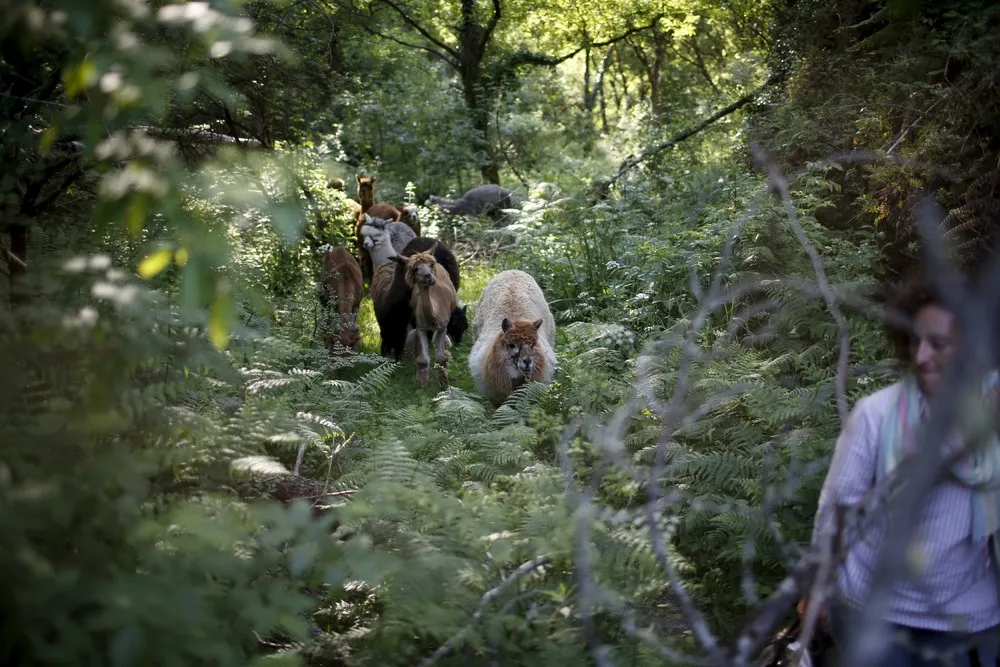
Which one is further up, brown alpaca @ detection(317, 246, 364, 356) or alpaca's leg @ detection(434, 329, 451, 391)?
brown alpaca @ detection(317, 246, 364, 356)

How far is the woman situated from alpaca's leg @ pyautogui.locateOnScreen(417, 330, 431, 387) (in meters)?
7.52

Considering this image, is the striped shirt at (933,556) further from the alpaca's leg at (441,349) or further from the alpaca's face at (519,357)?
the alpaca's leg at (441,349)

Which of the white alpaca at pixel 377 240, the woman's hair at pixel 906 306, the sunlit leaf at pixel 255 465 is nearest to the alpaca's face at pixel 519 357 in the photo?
the white alpaca at pixel 377 240

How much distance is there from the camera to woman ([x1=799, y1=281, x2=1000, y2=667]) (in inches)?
128

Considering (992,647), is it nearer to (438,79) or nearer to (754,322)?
(754,322)

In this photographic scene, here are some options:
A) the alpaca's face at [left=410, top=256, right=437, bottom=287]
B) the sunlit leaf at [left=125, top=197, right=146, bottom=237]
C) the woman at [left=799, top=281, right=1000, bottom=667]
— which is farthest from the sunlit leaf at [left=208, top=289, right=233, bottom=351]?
the alpaca's face at [left=410, top=256, right=437, bottom=287]

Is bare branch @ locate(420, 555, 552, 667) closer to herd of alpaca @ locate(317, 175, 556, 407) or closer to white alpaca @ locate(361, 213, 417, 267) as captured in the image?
herd of alpaca @ locate(317, 175, 556, 407)

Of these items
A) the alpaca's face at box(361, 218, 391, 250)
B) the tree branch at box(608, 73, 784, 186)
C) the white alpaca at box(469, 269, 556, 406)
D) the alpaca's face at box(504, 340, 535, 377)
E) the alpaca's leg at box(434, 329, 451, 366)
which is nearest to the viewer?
the alpaca's face at box(504, 340, 535, 377)

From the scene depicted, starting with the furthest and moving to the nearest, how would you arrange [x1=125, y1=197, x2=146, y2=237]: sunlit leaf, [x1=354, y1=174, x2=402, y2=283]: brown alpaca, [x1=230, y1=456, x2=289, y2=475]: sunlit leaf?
[x1=354, y1=174, x2=402, y2=283]: brown alpaca
[x1=230, y1=456, x2=289, y2=475]: sunlit leaf
[x1=125, y1=197, x2=146, y2=237]: sunlit leaf

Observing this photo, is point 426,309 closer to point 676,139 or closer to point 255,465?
point 255,465

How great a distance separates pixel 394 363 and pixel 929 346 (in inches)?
230

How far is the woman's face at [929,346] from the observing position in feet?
10.0

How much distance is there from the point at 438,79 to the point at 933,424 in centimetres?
2403

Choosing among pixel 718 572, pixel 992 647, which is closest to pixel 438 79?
pixel 718 572
